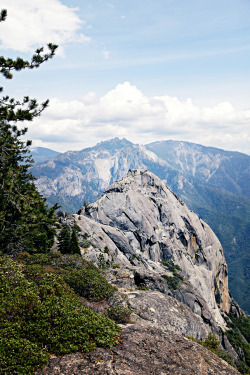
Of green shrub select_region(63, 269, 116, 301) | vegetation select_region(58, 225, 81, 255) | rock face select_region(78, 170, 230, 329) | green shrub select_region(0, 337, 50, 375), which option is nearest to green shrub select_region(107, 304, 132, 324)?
green shrub select_region(63, 269, 116, 301)

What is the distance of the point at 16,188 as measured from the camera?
24203mm

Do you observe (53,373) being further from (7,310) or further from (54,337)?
(7,310)

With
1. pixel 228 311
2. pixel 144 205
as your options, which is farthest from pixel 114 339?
pixel 228 311

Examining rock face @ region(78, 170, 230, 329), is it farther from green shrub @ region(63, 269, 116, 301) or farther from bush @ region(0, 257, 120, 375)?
bush @ region(0, 257, 120, 375)

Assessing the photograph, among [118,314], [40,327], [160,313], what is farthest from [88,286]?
[40,327]

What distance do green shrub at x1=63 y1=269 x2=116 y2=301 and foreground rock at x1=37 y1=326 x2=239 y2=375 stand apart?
544 centimetres

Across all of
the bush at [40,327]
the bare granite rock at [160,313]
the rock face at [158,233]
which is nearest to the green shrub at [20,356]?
the bush at [40,327]

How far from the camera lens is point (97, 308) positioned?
58.7ft

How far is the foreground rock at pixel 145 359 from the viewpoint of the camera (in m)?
10.8

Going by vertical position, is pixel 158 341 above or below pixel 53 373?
below

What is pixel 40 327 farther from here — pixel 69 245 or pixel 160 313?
pixel 69 245

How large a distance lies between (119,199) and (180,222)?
119ft

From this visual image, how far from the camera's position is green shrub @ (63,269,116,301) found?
19.8 metres

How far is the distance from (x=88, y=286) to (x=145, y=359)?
9.01m
